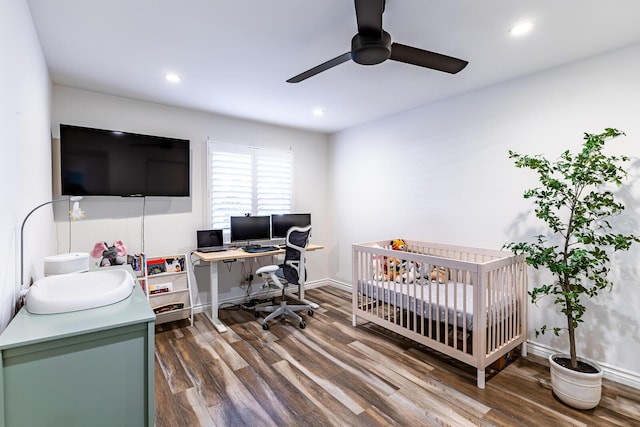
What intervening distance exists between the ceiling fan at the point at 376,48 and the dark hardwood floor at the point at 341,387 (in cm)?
222

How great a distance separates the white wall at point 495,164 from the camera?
2.23 m

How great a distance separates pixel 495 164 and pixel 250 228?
2.88m

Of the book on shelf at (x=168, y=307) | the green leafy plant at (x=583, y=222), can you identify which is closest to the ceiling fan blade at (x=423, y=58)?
the green leafy plant at (x=583, y=222)

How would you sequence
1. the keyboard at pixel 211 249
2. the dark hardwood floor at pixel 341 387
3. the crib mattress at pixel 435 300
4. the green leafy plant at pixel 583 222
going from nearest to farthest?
1. the dark hardwood floor at pixel 341 387
2. the green leafy plant at pixel 583 222
3. the crib mattress at pixel 435 300
4. the keyboard at pixel 211 249

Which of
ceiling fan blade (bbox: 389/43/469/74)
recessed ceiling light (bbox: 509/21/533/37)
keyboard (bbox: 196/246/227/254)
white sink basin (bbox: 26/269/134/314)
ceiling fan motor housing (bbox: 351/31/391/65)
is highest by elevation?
recessed ceiling light (bbox: 509/21/533/37)

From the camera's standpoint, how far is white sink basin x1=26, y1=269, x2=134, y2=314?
53.1 inches

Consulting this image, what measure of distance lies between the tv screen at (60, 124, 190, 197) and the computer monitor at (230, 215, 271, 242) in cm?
71

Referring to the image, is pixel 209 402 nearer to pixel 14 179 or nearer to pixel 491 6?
pixel 14 179

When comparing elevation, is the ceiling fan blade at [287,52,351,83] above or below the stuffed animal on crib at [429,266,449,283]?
above

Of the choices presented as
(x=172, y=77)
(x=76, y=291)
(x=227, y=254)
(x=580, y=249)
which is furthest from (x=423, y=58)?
(x=227, y=254)

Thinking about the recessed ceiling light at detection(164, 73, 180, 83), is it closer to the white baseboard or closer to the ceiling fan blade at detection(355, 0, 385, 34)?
the ceiling fan blade at detection(355, 0, 385, 34)

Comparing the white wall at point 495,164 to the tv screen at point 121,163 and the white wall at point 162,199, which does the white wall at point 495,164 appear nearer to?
the white wall at point 162,199

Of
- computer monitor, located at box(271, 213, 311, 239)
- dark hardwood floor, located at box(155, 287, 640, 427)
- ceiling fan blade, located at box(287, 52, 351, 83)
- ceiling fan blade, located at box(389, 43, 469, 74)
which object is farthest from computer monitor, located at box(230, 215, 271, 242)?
ceiling fan blade, located at box(389, 43, 469, 74)

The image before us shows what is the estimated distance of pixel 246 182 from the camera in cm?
407
